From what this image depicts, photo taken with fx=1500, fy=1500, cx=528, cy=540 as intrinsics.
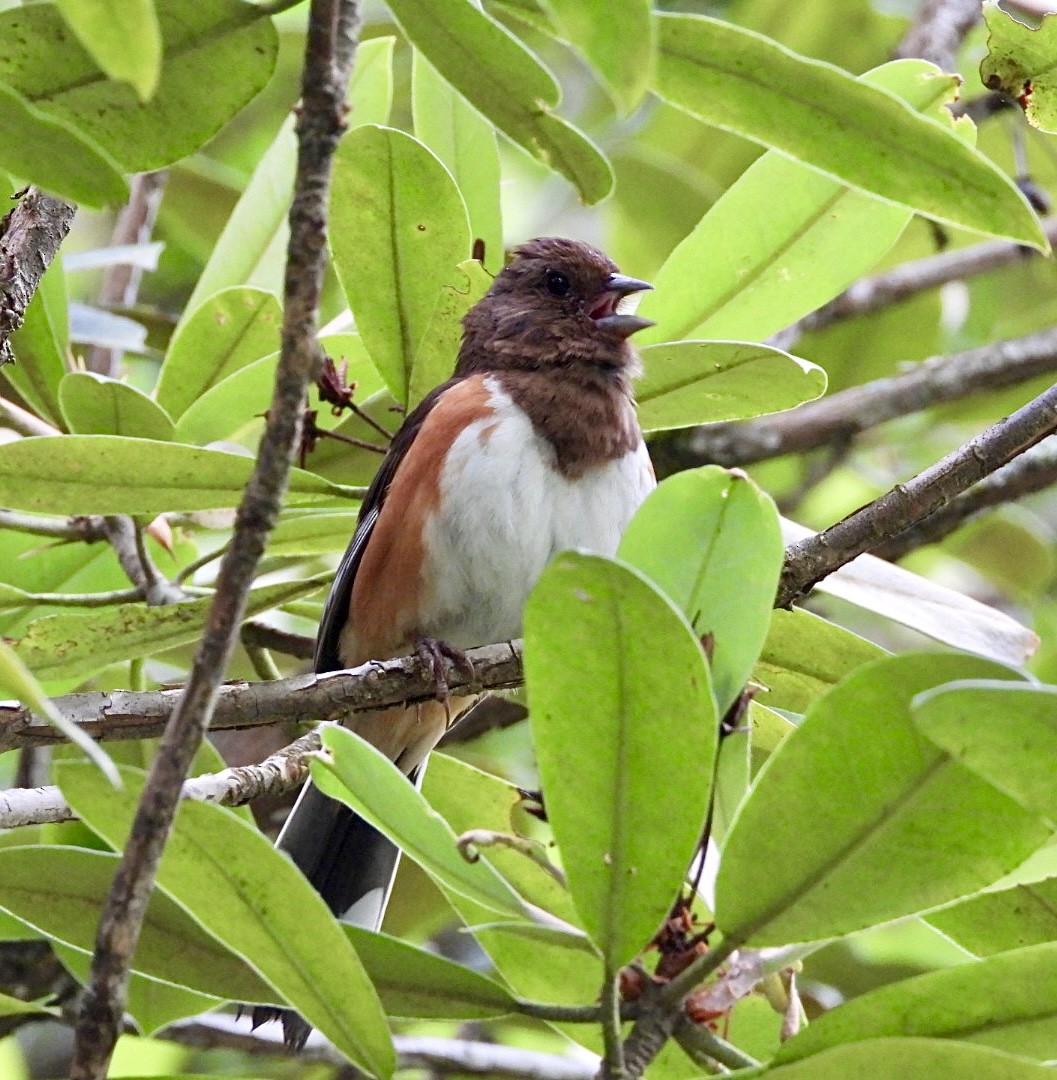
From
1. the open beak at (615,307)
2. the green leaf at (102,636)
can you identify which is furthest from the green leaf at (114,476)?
the open beak at (615,307)

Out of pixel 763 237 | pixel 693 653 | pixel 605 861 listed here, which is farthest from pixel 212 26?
pixel 763 237

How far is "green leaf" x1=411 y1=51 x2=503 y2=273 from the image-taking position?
10.5ft

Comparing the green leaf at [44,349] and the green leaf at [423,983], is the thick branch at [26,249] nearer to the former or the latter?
the green leaf at [44,349]

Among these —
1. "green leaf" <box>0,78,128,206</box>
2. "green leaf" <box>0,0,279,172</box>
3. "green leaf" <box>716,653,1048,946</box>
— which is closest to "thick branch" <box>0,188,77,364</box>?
"green leaf" <box>0,0,279,172</box>

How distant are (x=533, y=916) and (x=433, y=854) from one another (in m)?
0.15

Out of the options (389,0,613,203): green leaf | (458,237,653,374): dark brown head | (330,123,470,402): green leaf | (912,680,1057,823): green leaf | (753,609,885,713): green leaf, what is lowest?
(912,680,1057,823): green leaf

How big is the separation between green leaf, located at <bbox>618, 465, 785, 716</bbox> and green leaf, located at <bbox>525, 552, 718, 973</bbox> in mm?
188

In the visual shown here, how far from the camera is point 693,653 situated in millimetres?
1533

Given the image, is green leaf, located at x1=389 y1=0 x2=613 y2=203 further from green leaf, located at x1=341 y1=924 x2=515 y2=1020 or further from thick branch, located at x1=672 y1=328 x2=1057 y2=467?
thick branch, located at x1=672 y1=328 x2=1057 y2=467

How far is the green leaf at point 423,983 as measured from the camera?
1.80 meters

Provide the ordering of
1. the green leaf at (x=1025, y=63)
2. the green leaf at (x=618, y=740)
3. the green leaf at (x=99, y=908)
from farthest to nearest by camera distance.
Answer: the green leaf at (x=1025, y=63), the green leaf at (x=99, y=908), the green leaf at (x=618, y=740)

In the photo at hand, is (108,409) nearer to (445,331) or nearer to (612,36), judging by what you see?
(445,331)

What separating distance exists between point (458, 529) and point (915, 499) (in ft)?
4.13

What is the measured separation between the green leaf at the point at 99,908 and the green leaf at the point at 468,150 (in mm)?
1715
